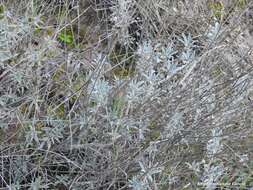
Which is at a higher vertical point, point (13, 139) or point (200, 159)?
point (13, 139)

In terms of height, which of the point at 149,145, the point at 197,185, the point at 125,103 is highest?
the point at 125,103

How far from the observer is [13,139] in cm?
181

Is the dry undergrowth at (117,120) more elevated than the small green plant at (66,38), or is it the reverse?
the small green plant at (66,38)

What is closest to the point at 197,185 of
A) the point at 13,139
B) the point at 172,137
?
the point at 172,137

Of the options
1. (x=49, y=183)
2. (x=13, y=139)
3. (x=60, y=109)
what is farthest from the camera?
(x=60, y=109)

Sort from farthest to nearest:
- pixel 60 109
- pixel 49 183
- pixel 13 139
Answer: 1. pixel 60 109
2. pixel 13 139
3. pixel 49 183

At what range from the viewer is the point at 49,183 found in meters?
1.70

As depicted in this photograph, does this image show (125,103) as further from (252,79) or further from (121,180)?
(252,79)

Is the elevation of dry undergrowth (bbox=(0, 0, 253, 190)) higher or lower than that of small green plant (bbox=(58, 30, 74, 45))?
lower

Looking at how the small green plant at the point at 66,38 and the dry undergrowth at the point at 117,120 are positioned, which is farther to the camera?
the small green plant at the point at 66,38

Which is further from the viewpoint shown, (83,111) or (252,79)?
(252,79)

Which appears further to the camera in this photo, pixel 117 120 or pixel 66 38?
pixel 66 38

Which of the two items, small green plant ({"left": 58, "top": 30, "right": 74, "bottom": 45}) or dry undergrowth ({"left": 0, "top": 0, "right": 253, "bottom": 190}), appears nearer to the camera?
dry undergrowth ({"left": 0, "top": 0, "right": 253, "bottom": 190})

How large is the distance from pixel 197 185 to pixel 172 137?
0.19 m
